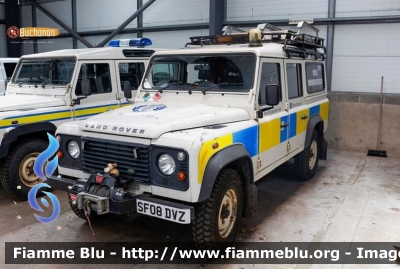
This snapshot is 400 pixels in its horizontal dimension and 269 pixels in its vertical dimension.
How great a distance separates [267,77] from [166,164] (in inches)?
68.7

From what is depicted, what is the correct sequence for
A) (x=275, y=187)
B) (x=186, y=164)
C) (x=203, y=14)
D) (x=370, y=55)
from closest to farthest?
(x=186, y=164), (x=275, y=187), (x=370, y=55), (x=203, y=14)

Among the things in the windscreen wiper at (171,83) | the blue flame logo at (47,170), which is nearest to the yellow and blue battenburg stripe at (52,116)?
the blue flame logo at (47,170)

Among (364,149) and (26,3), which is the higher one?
(26,3)

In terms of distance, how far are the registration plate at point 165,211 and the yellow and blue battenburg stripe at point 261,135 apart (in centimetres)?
28

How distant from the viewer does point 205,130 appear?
340cm

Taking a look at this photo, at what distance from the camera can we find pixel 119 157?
3359 mm

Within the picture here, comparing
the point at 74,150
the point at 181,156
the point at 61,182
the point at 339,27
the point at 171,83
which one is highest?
the point at 339,27

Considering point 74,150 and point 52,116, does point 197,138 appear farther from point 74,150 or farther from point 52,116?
point 52,116

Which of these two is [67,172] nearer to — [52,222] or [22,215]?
[52,222]

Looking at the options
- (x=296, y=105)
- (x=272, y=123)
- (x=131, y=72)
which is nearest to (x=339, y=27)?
(x=296, y=105)

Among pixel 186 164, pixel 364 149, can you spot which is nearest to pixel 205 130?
pixel 186 164

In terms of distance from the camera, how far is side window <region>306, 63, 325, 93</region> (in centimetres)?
562

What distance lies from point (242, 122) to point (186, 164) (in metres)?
1.06

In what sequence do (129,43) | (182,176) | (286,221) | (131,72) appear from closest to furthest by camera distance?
(182,176) < (286,221) < (131,72) < (129,43)
